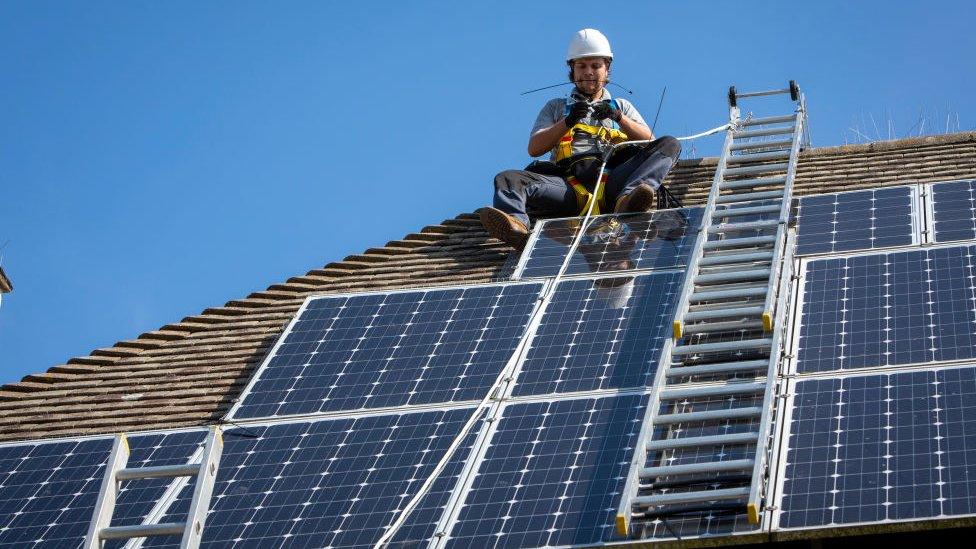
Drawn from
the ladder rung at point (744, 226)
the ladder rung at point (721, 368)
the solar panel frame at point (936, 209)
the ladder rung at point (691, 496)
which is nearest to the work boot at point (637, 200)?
the ladder rung at point (744, 226)

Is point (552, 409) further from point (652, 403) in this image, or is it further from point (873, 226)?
point (873, 226)

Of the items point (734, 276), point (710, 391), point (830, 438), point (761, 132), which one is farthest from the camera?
point (761, 132)

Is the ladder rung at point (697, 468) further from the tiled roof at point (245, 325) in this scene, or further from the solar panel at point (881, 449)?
the tiled roof at point (245, 325)

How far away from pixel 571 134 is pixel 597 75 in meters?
0.81

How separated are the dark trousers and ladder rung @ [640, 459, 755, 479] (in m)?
5.00

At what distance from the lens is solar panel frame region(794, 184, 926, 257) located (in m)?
13.6

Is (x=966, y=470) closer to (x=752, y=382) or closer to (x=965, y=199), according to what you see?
(x=752, y=382)

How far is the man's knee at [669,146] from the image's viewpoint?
15680 millimetres

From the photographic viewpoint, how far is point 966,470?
10.1 m

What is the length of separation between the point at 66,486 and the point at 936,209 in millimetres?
7239

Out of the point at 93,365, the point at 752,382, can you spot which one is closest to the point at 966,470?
the point at 752,382

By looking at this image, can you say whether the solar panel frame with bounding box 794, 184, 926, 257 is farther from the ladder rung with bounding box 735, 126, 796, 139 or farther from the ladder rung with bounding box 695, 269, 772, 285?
the ladder rung with bounding box 735, 126, 796, 139

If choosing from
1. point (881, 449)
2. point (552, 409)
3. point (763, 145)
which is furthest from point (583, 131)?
point (881, 449)

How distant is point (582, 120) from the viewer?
16.2m
